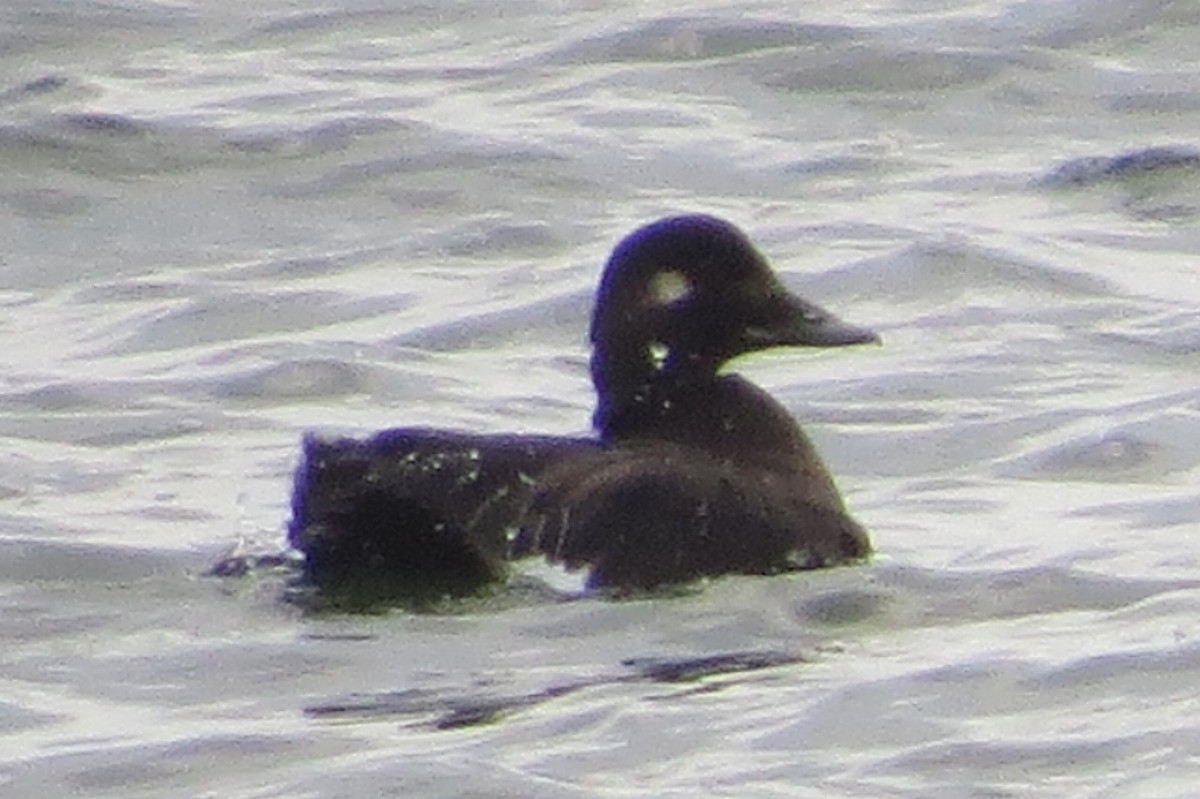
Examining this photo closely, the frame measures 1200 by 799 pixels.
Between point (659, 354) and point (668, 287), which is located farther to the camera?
point (659, 354)

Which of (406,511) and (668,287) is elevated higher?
(668,287)

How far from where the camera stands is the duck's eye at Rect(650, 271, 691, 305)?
11.1 m

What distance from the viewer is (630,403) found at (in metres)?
11.2

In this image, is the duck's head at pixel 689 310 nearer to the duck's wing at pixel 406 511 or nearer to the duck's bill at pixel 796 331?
the duck's bill at pixel 796 331

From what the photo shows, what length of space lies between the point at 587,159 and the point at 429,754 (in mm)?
7425

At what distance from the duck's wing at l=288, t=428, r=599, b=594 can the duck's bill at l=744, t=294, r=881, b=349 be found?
0.99 meters

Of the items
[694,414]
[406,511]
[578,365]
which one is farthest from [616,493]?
[578,365]

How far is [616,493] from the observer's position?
10.5 m

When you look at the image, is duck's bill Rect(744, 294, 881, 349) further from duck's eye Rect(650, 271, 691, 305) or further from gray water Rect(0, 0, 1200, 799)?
gray water Rect(0, 0, 1200, 799)

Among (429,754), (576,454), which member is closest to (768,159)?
(576,454)

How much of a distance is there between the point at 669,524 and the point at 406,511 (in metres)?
0.63

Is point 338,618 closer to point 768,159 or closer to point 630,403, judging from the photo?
point 630,403

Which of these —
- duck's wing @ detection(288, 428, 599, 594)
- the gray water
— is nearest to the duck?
duck's wing @ detection(288, 428, 599, 594)

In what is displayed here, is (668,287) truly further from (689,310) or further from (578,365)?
(578,365)
